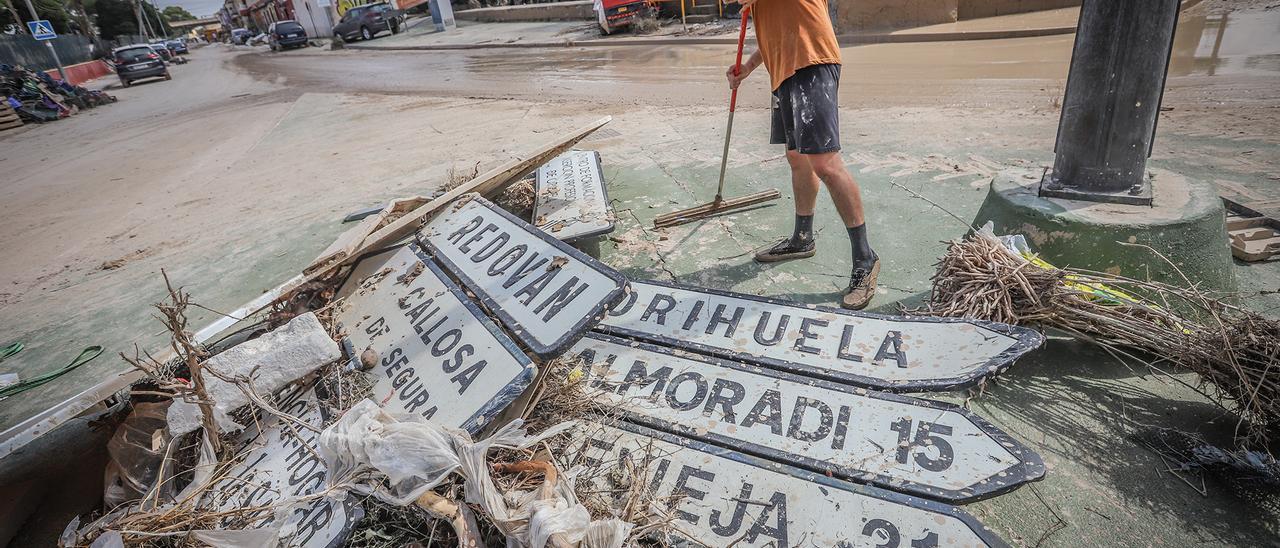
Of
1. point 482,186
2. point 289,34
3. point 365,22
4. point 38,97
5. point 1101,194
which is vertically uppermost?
point 289,34

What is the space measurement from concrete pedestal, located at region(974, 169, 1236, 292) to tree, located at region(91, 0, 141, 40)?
74759 mm

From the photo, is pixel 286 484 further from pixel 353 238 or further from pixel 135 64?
pixel 135 64

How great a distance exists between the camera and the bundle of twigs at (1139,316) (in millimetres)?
1870

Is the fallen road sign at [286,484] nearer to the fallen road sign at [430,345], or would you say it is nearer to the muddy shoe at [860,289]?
the fallen road sign at [430,345]

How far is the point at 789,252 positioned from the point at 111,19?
7478 centimetres

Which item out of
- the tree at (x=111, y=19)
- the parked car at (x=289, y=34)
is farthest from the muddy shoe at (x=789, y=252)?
the tree at (x=111, y=19)

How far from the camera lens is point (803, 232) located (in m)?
3.41

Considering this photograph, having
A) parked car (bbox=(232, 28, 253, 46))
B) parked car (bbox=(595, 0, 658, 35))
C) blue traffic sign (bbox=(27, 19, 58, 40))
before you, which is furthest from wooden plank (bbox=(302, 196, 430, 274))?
parked car (bbox=(232, 28, 253, 46))

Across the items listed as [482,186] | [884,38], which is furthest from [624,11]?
[482,186]

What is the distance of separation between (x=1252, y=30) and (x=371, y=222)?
12.2 meters

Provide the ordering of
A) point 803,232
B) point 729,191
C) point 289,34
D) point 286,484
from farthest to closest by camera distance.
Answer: point 289,34 < point 729,191 < point 803,232 < point 286,484

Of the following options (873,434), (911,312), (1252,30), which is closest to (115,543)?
(873,434)

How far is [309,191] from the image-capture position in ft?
19.8

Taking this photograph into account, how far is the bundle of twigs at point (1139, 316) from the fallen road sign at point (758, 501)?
108 cm
